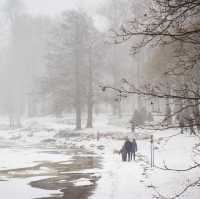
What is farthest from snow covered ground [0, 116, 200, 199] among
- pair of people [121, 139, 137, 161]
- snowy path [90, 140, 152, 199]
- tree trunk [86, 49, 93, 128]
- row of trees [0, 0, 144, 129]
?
row of trees [0, 0, 144, 129]

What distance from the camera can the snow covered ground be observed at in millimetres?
17344

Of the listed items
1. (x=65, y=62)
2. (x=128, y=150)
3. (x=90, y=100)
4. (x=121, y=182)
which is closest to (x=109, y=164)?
(x=128, y=150)

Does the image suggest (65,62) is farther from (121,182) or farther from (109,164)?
(121,182)

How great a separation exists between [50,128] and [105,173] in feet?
95.1

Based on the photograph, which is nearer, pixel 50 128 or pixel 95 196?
pixel 95 196

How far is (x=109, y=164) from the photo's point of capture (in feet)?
85.8

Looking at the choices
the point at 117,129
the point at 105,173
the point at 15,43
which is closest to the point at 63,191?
the point at 105,173

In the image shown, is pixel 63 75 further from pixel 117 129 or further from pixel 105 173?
pixel 105 173

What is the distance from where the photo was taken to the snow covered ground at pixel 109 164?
17.3 metres

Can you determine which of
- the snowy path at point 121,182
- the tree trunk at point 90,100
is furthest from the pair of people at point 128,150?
the tree trunk at point 90,100

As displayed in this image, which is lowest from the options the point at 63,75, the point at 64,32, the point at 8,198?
the point at 8,198

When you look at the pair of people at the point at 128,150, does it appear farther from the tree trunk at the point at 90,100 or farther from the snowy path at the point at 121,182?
the tree trunk at the point at 90,100

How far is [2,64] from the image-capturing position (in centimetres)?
8331

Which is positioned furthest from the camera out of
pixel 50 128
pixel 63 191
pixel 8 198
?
pixel 50 128
